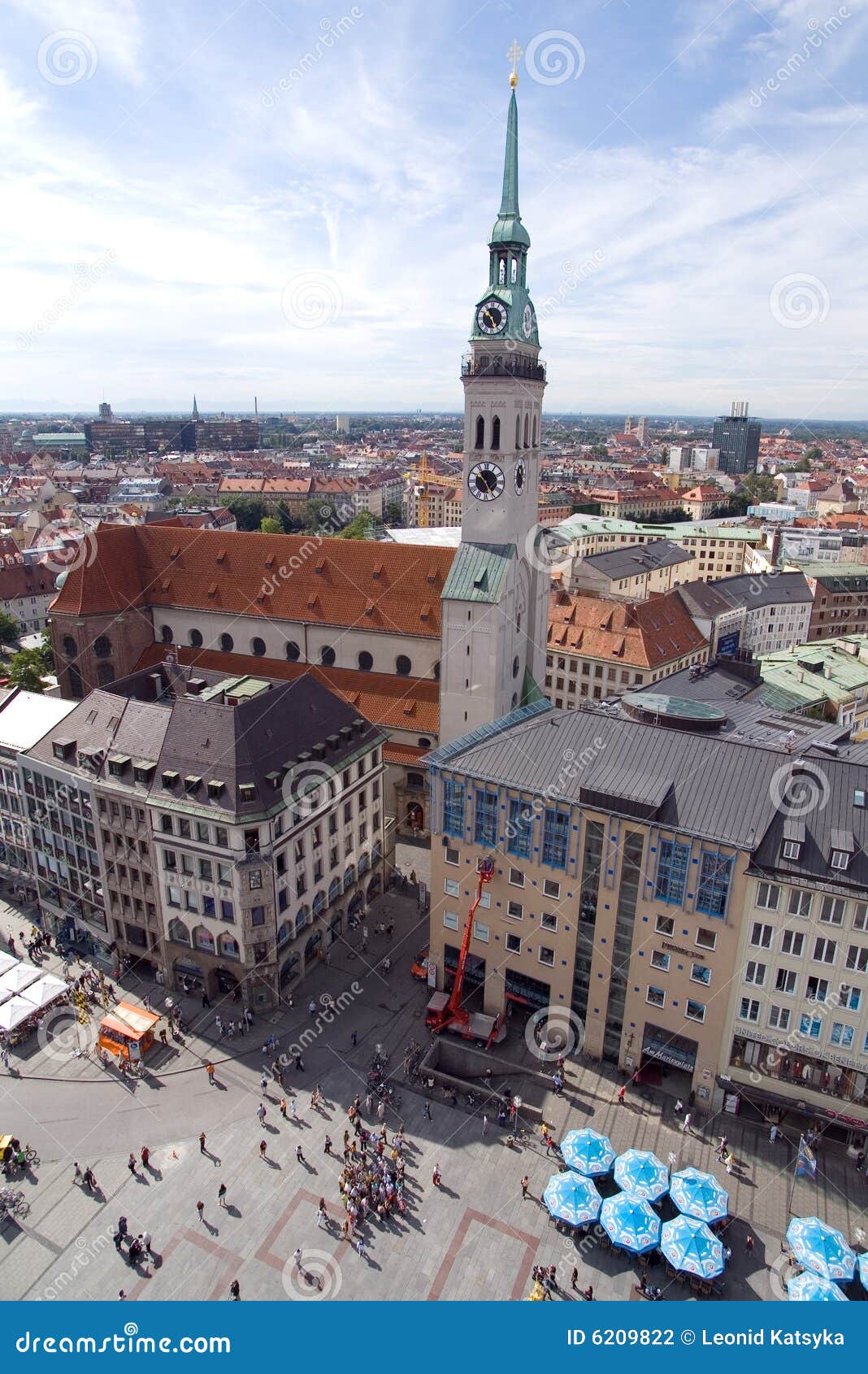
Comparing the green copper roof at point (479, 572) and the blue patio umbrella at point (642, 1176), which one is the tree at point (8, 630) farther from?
the blue patio umbrella at point (642, 1176)

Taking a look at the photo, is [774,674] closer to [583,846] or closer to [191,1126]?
[583,846]

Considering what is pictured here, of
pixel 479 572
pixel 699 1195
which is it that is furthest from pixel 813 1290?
pixel 479 572

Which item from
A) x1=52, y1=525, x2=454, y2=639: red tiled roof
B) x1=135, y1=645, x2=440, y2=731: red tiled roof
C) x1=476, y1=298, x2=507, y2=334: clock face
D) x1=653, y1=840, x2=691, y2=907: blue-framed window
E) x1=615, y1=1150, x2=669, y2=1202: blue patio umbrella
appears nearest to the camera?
x1=615, y1=1150, x2=669, y2=1202: blue patio umbrella

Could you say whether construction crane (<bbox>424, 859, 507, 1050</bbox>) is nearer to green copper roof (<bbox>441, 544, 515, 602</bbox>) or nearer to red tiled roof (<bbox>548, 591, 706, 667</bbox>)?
green copper roof (<bbox>441, 544, 515, 602</bbox>)

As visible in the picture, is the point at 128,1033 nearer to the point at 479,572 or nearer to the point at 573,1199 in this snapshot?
the point at 573,1199

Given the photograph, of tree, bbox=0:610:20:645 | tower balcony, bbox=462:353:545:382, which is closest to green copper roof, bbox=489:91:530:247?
tower balcony, bbox=462:353:545:382

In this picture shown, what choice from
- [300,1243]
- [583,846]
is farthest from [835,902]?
[300,1243]

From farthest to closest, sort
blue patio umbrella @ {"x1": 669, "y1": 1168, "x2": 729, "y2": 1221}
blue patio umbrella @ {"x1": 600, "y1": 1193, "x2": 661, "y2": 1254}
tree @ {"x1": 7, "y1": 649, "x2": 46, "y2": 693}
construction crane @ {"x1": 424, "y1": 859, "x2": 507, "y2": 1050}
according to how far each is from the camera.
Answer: tree @ {"x1": 7, "y1": 649, "x2": 46, "y2": 693}, construction crane @ {"x1": 424, "y1": 859, "x2": 507, "y2": 1050}, blue patio umbrella @ {"x1": 669, "y1": 1168, "x2": 729, "y2": 1221}, blue patio umbrella @ {"x1": 600, "y1": 1193, "x2": 661, "y2": 1254}
